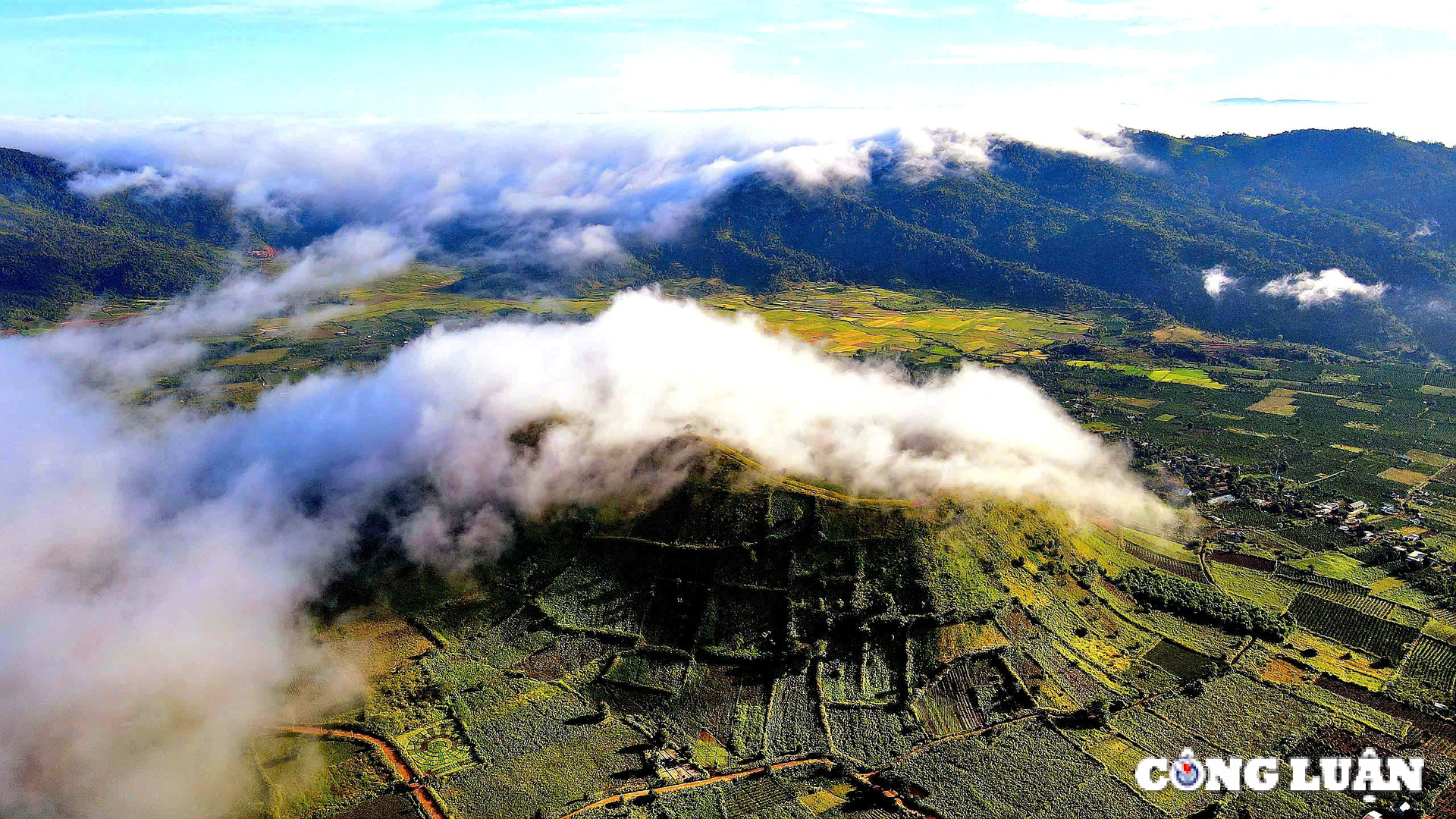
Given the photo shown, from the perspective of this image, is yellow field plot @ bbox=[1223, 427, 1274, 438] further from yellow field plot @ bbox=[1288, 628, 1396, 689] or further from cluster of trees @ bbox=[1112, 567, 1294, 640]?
yellow field plot @ bbox=[1288, 628, 1396, 689]

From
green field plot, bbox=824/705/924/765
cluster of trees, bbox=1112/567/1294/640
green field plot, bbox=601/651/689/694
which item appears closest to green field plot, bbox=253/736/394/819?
green field plot, bbox=601/651/689/694

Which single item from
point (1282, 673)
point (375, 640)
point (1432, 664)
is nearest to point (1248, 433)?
point (1432, 664)

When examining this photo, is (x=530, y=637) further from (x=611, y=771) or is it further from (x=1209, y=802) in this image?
(x=1209, y=802)

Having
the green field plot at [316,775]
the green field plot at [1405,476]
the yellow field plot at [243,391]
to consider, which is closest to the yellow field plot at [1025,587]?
the green field plot at [316,775]

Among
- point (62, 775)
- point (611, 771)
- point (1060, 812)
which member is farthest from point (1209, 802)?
point (62, 775)

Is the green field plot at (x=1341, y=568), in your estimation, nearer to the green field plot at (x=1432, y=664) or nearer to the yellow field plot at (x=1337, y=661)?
the green field plot at (x=1432, y=664)
